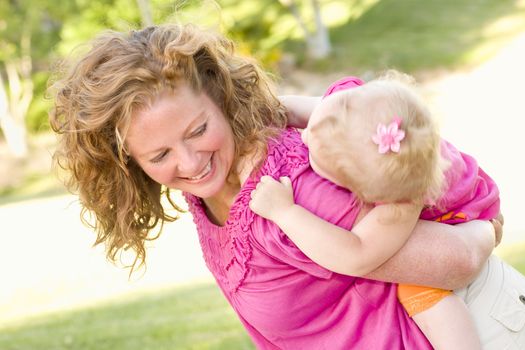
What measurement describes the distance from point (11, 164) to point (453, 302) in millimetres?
26337

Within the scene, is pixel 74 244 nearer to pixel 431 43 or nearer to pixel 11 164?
pixel 11 164

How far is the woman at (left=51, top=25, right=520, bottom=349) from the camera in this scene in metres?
2.36

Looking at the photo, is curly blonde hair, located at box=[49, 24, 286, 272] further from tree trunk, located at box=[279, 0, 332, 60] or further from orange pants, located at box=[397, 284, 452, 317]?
tree trunk, located at box=[279, 0, 332, 60]

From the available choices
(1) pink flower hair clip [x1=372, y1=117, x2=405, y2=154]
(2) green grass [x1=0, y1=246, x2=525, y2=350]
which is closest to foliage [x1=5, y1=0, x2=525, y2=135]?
(2) green grass [x1=0, y1=246, x2=525, y2=350]

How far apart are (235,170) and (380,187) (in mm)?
699

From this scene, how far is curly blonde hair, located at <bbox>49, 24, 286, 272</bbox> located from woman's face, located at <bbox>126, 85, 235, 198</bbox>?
0.13 feet

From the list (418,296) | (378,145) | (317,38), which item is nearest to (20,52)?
(317,38)

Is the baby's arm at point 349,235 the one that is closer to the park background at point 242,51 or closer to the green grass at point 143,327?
the park background at point 242,51

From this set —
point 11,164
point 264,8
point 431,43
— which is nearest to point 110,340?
point 11,164

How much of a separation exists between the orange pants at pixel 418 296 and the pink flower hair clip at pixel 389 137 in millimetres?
492

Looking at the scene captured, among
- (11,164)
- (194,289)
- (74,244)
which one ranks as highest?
(194,289)

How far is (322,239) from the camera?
2.24 metres

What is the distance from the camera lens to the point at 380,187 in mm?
2148

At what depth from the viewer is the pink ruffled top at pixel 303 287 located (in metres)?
2.37
